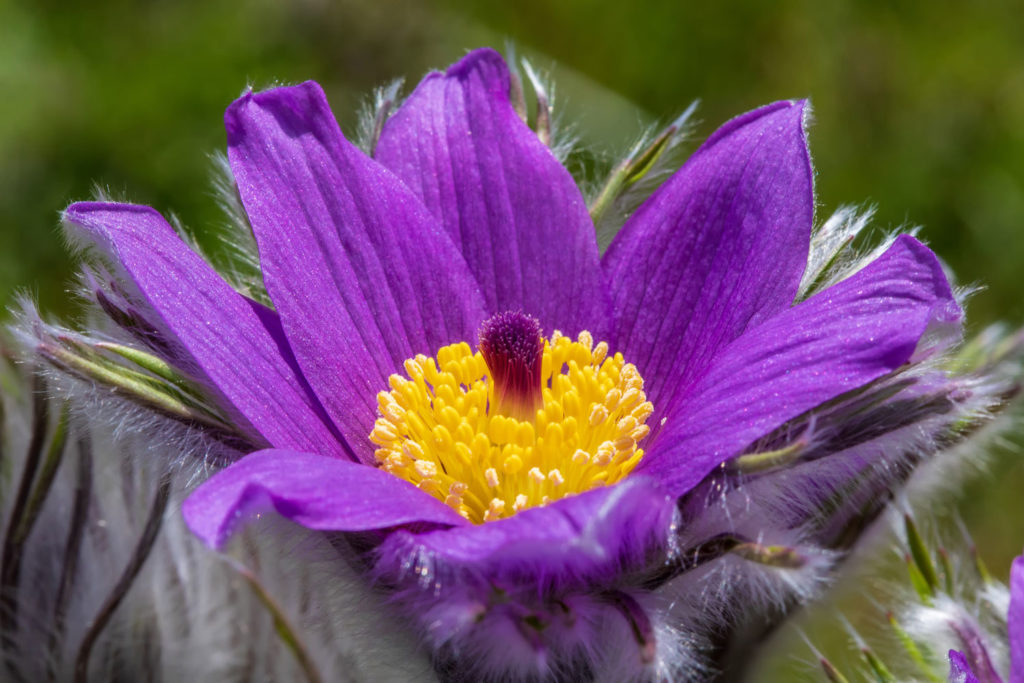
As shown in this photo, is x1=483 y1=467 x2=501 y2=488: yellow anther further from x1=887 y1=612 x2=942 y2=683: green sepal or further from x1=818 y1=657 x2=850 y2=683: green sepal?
x1=887 y1=612 x2=942 y2=683: green sepal

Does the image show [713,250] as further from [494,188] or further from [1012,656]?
[1012,656]

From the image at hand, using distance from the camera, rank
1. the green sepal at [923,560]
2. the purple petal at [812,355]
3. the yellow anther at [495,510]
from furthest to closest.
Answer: the green sepal at [923,560], the yellow anther at [495,510], the purple petal at [812,355]

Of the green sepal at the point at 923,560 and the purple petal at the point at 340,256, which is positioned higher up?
the purple petal at the point at 340,256

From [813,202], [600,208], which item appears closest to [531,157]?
[600,208]

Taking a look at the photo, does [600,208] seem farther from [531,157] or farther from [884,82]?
[884,82]

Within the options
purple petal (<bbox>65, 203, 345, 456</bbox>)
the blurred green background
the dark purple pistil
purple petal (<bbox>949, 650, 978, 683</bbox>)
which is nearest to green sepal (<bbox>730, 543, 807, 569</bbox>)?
purple petal (<bbox>949, 650, 978, 683</bbox>)

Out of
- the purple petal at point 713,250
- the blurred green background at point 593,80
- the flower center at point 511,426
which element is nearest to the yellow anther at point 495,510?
the flower center at point 511,426

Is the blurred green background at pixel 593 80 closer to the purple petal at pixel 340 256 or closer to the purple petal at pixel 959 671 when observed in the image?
the purple petal at pixel 340 256

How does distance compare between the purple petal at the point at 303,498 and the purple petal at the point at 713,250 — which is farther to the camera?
the purple petal at the point at 713,250
